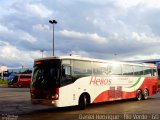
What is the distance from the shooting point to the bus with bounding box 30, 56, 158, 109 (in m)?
18.4

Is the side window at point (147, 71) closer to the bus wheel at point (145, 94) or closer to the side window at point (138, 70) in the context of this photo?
the side window at point (138, 70)

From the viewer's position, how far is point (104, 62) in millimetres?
22406

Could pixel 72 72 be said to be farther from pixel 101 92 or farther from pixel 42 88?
pixel 101 92

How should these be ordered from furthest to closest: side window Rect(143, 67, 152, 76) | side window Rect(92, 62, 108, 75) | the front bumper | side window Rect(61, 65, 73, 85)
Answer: side window Rect(143, 67, 152, 76) < side window Rect(92, 62, 108, 75) < side window Rect(61, 65, 73, 85) < the front bumper

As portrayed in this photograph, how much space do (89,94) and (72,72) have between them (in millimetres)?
2017

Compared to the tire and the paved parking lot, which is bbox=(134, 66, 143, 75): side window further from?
the tire

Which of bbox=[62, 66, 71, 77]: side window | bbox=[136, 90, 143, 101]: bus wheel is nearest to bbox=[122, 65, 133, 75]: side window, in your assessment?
bbox=[136, 90, 143, 101]: bus wheel

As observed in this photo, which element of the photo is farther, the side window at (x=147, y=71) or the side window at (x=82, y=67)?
the side window at (x=147, y=71)

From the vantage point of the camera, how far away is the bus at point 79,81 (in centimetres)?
1836

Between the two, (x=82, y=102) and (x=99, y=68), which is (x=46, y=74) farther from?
(x=99, y=68)

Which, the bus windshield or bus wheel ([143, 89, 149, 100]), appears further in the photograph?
bus wheel ([143, 89, 149, 100])

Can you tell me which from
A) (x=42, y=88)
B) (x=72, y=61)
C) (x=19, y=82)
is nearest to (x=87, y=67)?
(x=72, y=61)

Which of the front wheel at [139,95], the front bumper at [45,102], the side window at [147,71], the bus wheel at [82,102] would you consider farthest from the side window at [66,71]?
the side window at [147,71]

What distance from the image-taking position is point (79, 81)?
19641 millimetres
